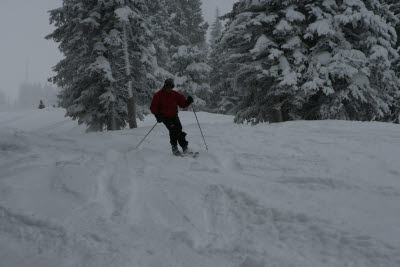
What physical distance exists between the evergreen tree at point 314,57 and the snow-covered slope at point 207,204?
3.49 meters

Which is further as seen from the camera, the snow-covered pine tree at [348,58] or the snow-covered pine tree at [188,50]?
the snow-covered pine tree at [188,50]

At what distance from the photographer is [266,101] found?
1194 cm

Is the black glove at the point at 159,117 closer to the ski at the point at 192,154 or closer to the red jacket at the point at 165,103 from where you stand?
the red jacket at the point at 165,103

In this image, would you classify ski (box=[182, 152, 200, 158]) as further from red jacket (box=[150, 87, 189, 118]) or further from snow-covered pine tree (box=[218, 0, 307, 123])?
snow-covered pine tree (box=[218, 0, 307, 123])

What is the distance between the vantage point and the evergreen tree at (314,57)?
9641 mm

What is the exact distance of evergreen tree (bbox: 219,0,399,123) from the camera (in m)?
9.64

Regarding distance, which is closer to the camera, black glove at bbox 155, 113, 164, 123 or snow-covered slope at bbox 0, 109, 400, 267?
snow-covered slope at bbox 0, 109, 400, 267

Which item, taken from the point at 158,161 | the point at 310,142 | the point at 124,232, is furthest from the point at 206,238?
the point at 310,142

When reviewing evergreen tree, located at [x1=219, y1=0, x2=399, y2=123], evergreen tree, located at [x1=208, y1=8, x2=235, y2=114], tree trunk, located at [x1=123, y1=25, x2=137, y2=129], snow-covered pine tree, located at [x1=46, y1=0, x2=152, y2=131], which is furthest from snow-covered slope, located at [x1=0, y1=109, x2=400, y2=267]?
evergreen tree, located at [x1=208, y1=8, x2=235, y2=114]

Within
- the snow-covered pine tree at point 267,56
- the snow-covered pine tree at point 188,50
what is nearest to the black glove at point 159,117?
the snow-covered pine tree at point 267,56

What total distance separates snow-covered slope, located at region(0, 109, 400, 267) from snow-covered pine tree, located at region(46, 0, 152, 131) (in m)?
6.49

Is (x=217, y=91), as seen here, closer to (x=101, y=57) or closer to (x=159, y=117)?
(x=101, y=57)

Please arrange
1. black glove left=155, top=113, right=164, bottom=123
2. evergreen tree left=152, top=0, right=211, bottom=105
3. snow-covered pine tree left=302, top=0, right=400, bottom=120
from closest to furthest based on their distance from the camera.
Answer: black glove left=155, top=113, right=164, bottom=123 → snow-covered pine tree left=302, top=0, right=400, bottom=120 → evergreen tree left=152, top=0, right=211, bottom=105

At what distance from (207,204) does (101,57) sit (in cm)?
1094
